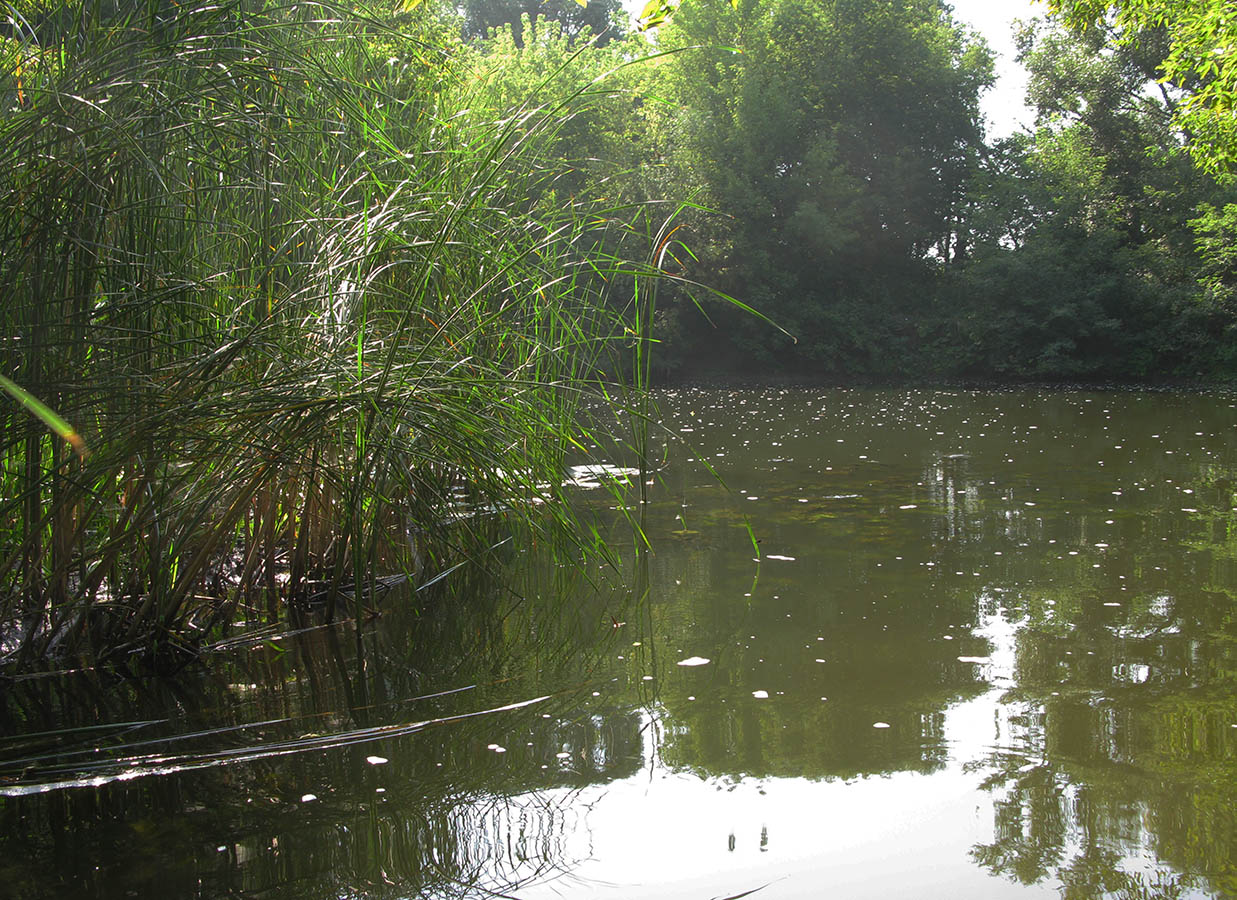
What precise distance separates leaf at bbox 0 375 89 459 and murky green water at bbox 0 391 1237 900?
76cm

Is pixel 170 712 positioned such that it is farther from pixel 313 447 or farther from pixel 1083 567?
pixel 1083 567

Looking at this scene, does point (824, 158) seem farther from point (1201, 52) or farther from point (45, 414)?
point (45, 414)

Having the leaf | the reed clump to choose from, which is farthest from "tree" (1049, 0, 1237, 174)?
the leaf

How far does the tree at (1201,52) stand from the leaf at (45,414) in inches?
351

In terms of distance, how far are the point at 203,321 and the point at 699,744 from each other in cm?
188

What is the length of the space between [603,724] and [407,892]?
0.88m

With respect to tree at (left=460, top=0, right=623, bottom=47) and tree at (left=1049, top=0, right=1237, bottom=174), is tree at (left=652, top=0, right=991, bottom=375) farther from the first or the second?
tree at (left=460, top=0, right=623, bottom=47)

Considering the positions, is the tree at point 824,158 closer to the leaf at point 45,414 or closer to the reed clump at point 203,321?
the reed clump at point 203,321

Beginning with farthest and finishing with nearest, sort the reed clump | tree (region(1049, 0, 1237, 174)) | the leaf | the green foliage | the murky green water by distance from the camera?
the green foliage → tree (region(1049, 0, 1237, 174)) → the reed clump → the leaf → the murky green water

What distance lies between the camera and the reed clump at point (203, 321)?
2.74 m

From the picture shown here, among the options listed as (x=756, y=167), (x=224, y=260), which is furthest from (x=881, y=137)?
(x=224, y=260)

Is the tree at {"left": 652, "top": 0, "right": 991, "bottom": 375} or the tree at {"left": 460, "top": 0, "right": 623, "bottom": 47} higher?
the tree at {"left": 460, "top": 0, "right": 623, "bottom": 47}

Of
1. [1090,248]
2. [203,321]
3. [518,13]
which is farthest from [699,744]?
[518,13]

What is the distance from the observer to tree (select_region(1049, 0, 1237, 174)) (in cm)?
853
